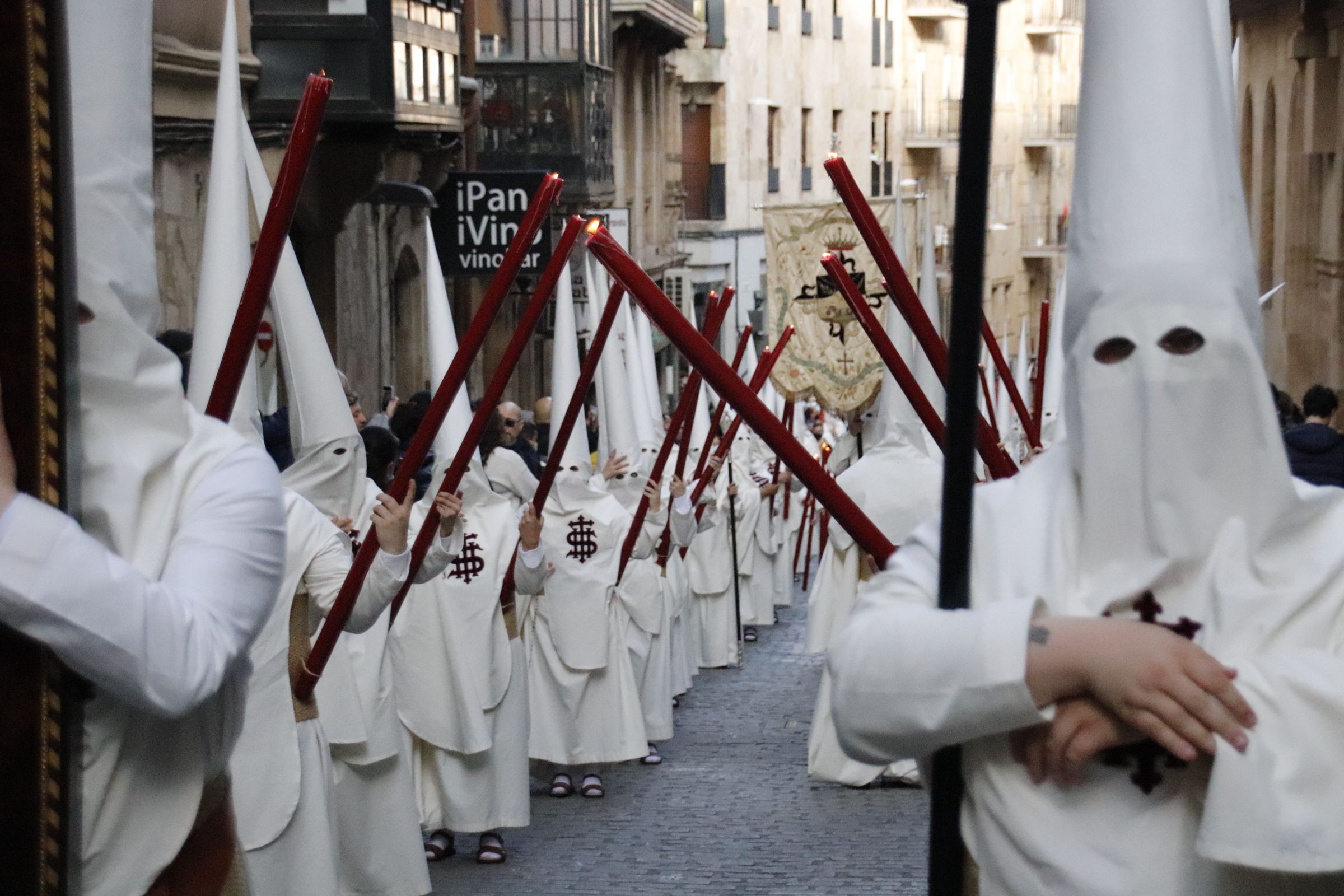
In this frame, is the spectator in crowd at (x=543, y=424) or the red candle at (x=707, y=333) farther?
the spectator in crowd at (x=543, y=424)

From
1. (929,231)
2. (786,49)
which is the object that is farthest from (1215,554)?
(786,49)

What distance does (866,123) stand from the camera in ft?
163

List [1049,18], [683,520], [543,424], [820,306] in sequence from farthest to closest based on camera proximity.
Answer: [1049,18] → [820,306] → [543,424] → [683,520]

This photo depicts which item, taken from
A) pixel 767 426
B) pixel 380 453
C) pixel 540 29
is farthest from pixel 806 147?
pixel 767 426

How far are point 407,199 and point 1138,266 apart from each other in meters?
16.7

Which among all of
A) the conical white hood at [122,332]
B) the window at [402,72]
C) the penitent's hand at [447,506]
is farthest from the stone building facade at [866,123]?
the conical white hood at [122,332]

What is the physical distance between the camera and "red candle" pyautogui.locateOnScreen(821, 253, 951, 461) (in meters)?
6.15

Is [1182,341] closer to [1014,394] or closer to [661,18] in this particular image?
[1014,394]

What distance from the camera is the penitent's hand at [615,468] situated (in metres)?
11.4

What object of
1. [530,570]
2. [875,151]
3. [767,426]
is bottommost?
[530,570]

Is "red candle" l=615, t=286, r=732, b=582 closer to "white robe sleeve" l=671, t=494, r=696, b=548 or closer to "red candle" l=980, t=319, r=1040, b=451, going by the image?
"white robe sleeve" l=671, t=494, r=696, b=548

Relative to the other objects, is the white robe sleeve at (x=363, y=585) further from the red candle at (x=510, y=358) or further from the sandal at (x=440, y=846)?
the sandal at (x=440, y=846)

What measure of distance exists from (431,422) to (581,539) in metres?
5.52

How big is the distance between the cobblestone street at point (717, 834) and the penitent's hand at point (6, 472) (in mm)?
6098
